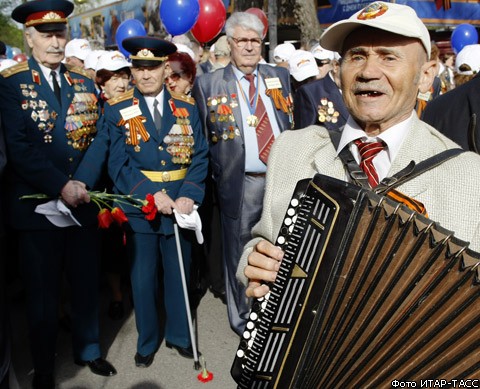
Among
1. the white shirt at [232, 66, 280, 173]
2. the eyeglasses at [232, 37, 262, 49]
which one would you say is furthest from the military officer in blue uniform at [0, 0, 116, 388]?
the eyeglasses at [232, 37, 262, 49]

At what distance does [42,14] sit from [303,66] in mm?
3163

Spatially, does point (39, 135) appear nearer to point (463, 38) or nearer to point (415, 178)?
point (415, 178)

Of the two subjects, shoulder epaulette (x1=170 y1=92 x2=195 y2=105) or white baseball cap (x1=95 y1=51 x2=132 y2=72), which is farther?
white baseball cap (x1=95 y1=51 x2=132 y2=72)

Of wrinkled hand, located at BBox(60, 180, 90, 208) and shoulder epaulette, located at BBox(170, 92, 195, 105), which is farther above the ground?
shoulder epaulette, located at BBox(170, 92, 195, 105)

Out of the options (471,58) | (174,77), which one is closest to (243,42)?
(174,77)

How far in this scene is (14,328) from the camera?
462 cm

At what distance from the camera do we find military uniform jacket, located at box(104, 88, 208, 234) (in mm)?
3834

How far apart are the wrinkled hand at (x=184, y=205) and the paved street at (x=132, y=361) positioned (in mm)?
1150

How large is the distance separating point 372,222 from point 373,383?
1.52 ft

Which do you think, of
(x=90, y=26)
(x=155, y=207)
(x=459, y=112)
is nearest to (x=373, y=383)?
(x=459, y=112)

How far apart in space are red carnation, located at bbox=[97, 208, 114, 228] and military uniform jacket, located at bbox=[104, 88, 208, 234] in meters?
0.22

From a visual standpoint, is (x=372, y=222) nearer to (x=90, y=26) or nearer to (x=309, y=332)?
(x=309, y=332)

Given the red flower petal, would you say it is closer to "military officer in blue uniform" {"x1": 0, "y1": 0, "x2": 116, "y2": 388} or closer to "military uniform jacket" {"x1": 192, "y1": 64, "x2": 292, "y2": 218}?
"military officer in blue uniform" {"x1": 0, "y1": 0, "x2": 116, "y2": 388}

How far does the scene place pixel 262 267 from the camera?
5.75 ft
